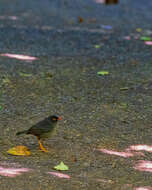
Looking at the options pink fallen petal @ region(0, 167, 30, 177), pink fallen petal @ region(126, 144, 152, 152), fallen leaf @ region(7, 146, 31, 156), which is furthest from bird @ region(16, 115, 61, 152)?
pink fallen petal @ region(126, 144, 152, 152)

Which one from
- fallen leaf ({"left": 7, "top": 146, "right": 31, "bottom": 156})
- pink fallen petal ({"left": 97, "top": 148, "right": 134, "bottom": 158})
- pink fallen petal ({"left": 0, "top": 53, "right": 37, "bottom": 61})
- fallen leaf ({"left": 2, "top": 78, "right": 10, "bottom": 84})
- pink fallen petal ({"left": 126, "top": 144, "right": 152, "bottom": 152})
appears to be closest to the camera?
fallen leaf ({"left": 7, "top": 146, "right": 31, "bottom": 156})

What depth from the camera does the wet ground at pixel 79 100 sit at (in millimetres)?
3807

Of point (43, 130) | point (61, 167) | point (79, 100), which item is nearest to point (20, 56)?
point (79, 100)

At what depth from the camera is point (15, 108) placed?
5.35 metres

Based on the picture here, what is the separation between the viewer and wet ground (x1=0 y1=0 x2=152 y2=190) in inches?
150

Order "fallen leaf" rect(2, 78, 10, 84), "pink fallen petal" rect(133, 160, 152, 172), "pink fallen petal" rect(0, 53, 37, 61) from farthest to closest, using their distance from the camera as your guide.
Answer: "pink fallen petal" rect(0, 53, 37, 61) < "fallen leaf" rect(2, 78, 10, 84) < "pink fallen petal" rect(133, 160, 152, 172)

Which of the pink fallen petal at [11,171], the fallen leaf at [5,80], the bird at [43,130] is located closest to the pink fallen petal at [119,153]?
the bird at [43,130]

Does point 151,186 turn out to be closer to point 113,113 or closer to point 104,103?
point 113,113

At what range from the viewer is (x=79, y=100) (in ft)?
19.1

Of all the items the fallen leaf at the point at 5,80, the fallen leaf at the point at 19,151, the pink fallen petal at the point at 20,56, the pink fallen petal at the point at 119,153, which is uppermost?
the pink fallen petal at the point at 20,56

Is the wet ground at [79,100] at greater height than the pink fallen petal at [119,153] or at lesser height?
greater

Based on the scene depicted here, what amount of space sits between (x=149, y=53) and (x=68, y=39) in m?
1.85

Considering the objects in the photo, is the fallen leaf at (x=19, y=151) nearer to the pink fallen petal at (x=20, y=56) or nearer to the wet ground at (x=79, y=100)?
the wet ground at (x=79, y=100)

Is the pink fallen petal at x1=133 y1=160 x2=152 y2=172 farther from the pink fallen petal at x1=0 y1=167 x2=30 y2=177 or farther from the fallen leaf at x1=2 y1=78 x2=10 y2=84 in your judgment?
the fallen leaf at x1=2 y1=78 x2=10 y2=84
